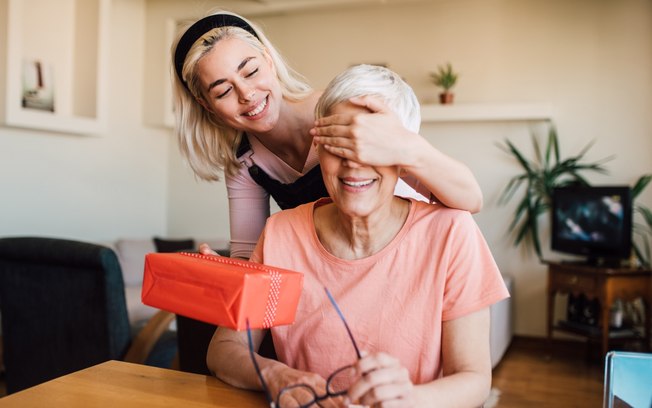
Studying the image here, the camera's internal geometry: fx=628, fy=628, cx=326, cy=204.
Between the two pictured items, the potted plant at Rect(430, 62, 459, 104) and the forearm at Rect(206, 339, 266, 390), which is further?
the potted plant at Rect(430, 62, 459, 104)

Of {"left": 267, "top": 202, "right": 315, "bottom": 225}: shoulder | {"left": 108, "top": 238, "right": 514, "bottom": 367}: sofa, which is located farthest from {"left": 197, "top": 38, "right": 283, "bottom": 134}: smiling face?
{"left": 108, "top": 238, "right": 514, "bottom": 367}: sofa

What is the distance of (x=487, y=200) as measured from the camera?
528 centimetres

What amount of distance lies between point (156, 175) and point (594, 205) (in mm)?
4019

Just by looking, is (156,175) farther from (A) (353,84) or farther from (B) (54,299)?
(A) (353,84)

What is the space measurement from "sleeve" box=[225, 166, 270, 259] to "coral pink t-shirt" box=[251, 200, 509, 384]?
0.54 m

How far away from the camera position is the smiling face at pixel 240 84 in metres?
1.58

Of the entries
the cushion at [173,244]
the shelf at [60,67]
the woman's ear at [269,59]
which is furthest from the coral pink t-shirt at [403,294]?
the cushion at [173,244]

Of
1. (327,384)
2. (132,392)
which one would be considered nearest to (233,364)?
(132,392)

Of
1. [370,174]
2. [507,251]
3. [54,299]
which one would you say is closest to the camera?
[370,174]

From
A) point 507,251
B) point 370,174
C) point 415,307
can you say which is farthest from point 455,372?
point 507,251

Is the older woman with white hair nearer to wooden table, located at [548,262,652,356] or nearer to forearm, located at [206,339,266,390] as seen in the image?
forearm, located at [206,339,266,390]

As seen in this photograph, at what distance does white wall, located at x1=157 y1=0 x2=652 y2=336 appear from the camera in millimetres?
4863

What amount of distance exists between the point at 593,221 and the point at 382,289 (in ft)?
12.4

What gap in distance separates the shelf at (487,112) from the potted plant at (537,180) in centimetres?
19
